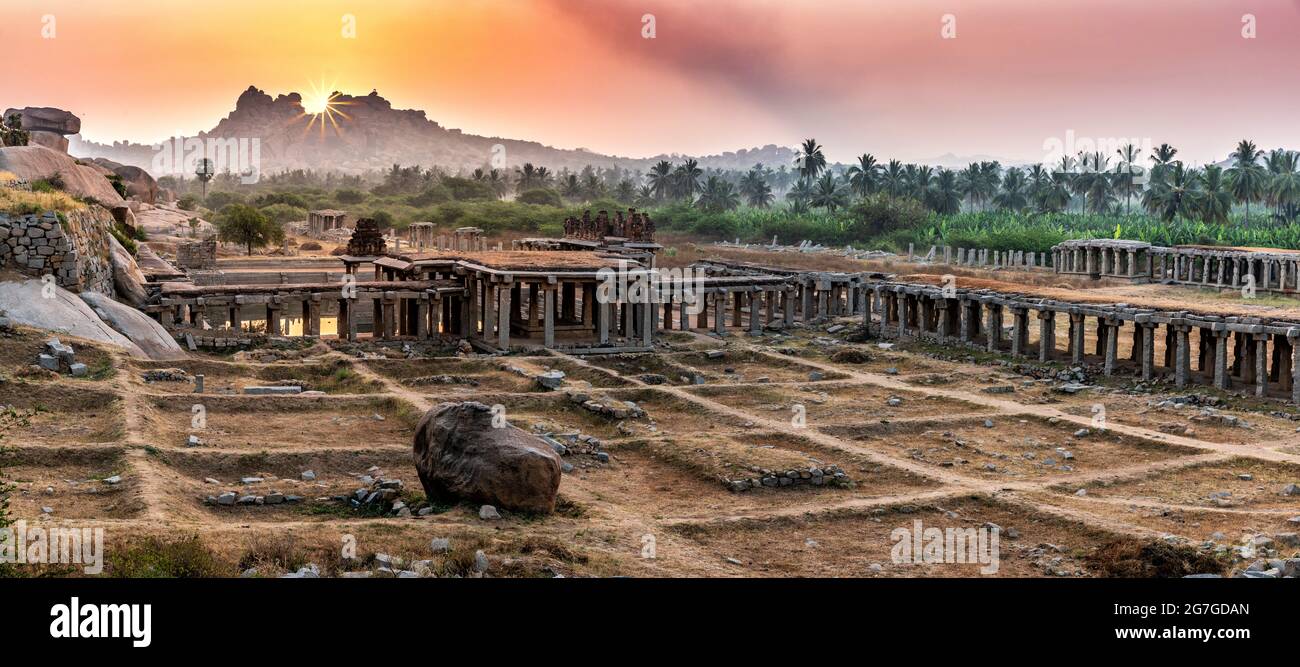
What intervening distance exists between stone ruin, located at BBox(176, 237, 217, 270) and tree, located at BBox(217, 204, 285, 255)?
1367 centimetres

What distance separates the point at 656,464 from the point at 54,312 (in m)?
14.9

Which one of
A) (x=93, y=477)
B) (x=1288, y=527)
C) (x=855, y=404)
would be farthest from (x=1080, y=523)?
(x=93, y=477)

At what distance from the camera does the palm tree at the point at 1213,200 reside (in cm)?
9356

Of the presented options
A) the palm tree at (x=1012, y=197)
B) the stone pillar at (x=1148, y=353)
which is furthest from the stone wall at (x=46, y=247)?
the palm tree at (x=1012, y=197)

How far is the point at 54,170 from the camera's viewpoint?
42.1 metres

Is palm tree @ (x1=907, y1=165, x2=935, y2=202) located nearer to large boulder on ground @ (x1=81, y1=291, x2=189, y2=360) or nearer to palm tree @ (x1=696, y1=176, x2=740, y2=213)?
palm tree @ (x1=696, y1=176, x2=740, y2=213)

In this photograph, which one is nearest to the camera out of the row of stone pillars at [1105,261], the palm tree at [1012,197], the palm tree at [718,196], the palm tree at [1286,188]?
the row of stone pillars at [1105,261]

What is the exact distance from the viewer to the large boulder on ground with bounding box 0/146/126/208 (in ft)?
130

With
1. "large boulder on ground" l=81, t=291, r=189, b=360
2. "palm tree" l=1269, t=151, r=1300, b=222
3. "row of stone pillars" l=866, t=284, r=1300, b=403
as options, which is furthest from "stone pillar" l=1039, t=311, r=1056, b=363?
"palm tree" l=1269, t=151, r=1300, b=222

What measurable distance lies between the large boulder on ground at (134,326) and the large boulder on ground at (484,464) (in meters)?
14.5

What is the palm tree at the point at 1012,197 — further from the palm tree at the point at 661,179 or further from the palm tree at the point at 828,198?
the palm tree at the point at 661,179

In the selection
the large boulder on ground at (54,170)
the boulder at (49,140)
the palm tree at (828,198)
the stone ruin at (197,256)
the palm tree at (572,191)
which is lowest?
the stone ruin at (197,256)
